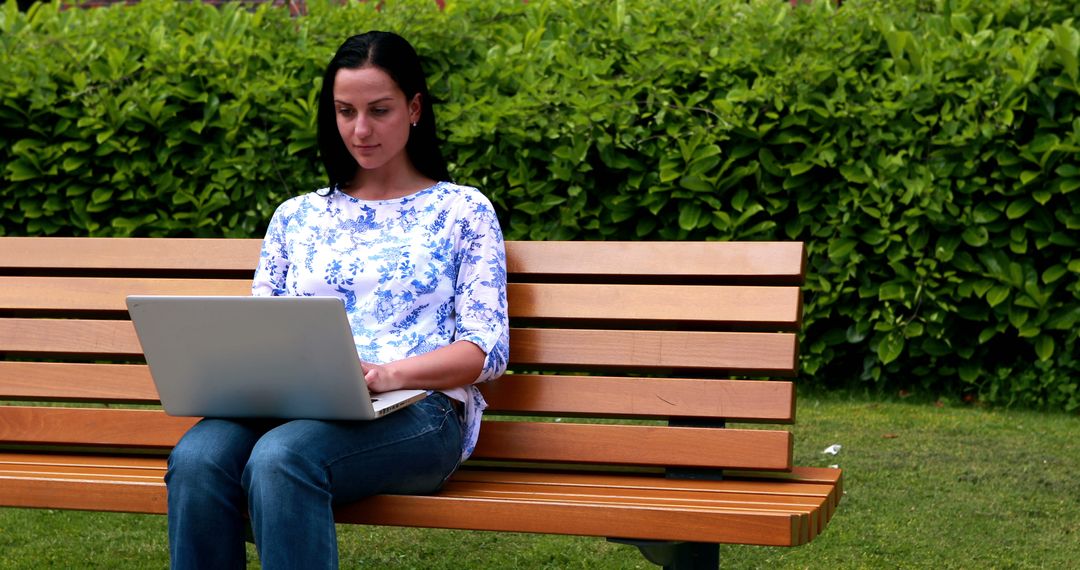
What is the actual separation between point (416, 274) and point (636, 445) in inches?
24.5

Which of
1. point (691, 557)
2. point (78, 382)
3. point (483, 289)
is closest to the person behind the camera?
point (691, 557)

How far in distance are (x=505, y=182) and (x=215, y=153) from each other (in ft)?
4.00

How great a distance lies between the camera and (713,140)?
5434mm

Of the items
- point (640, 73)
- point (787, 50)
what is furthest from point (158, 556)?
point (787, 50)

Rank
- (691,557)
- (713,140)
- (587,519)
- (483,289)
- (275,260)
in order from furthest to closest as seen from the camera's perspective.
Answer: (713,140)
(275,260)
(483,289)
(691,557)
(587,519)

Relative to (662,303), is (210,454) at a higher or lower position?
lower

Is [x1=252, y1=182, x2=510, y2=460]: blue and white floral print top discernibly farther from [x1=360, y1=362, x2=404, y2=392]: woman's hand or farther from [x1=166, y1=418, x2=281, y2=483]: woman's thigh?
[x1=166, y1=418, x2=281, y2=483]: woman's thigh

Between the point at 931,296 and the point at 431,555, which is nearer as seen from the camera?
the point at 431,555

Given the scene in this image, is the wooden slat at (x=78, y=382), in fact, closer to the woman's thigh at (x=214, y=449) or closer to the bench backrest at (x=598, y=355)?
the bench backrest at (x=598, y=355)

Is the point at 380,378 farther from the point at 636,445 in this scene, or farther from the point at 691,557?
the point at 691,557

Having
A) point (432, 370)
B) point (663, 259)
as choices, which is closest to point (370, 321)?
point (432, 370)

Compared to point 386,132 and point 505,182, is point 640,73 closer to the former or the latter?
point 505,182

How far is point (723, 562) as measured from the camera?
3945mm

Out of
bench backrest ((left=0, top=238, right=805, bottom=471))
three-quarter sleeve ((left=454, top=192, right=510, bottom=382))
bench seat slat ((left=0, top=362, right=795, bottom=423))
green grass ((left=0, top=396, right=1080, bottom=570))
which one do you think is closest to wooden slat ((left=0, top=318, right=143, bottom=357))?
bench backrest ((left=0, top=238, right=805, bottom=471))
